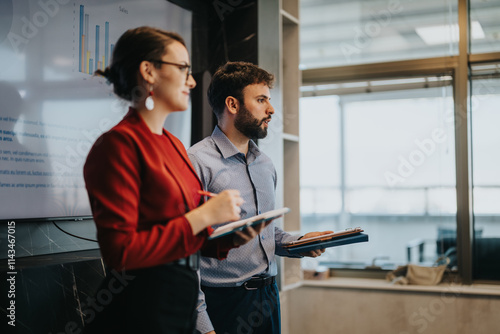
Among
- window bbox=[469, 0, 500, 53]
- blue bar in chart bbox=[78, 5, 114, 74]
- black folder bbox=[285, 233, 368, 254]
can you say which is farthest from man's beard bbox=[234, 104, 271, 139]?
window bbox=[469, 0, 500, 53]

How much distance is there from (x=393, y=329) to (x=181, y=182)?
2.77 meters

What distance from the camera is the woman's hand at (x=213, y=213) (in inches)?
42.7

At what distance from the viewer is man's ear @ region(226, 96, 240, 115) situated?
1921mm

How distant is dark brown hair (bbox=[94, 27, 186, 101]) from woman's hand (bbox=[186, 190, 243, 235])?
0.30 metres

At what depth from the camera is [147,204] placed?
109 centimetres

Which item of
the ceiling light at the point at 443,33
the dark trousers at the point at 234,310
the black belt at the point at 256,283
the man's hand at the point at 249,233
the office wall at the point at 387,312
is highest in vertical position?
the ceiling light at the point at 443,33

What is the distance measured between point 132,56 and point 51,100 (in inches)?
36.4

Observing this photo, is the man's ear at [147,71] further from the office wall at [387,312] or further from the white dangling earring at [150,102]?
the office wall at [387,312]

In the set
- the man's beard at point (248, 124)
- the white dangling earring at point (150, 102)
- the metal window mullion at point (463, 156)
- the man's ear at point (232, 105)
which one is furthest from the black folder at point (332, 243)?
the metal window mullion at point (463, 156)

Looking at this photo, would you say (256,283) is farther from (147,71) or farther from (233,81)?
(147,71)

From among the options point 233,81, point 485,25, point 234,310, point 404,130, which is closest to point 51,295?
point 234,310

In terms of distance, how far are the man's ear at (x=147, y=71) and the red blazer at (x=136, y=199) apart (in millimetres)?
82

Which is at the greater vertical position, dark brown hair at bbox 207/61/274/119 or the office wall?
dark brown hair at bbox 207/61/274/119

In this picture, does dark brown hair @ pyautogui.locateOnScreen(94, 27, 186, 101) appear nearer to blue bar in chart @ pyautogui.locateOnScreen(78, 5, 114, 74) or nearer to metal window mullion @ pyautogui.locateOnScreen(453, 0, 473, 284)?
blue bar in chart @ pyautogui.locateOnScreen(78, 5, 114, 74)
